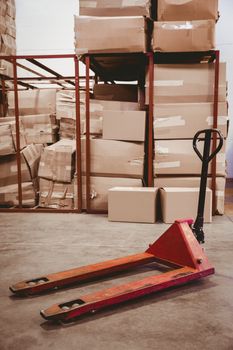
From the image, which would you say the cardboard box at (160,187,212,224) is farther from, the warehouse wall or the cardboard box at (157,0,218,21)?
the warehouse wall

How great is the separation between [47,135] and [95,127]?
92 cm

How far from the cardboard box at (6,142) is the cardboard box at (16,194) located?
1.50 ft

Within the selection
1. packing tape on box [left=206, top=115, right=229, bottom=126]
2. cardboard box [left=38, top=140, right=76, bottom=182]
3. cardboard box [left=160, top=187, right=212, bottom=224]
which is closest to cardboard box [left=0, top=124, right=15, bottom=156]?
cardboard box [left=38, top=140, right=76, bottom=182]

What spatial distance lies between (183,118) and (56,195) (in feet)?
6.01

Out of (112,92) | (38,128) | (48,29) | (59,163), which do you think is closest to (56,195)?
(59,163)

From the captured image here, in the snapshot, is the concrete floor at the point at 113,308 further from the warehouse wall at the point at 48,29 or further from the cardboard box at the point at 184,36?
the warehouse wall at the point at 48,29

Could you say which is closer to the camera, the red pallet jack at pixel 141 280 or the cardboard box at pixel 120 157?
the red pallet jack at pixel 141 280

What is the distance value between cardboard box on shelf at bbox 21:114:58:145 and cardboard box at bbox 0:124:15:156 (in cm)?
53

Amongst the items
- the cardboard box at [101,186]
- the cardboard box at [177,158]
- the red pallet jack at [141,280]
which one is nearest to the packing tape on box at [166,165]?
the cardboard box at [177,158]

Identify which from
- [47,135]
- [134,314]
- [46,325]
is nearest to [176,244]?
[134,314]

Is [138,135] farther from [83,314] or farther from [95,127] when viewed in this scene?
[83,314]

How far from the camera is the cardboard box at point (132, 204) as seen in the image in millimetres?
3791

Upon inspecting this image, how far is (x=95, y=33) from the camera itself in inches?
154

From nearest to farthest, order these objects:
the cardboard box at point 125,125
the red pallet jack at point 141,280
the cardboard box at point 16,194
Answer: the red pallet jack at point 141,280 < the cardboard box at point 125,125 < the cardboard box at point 16,194
